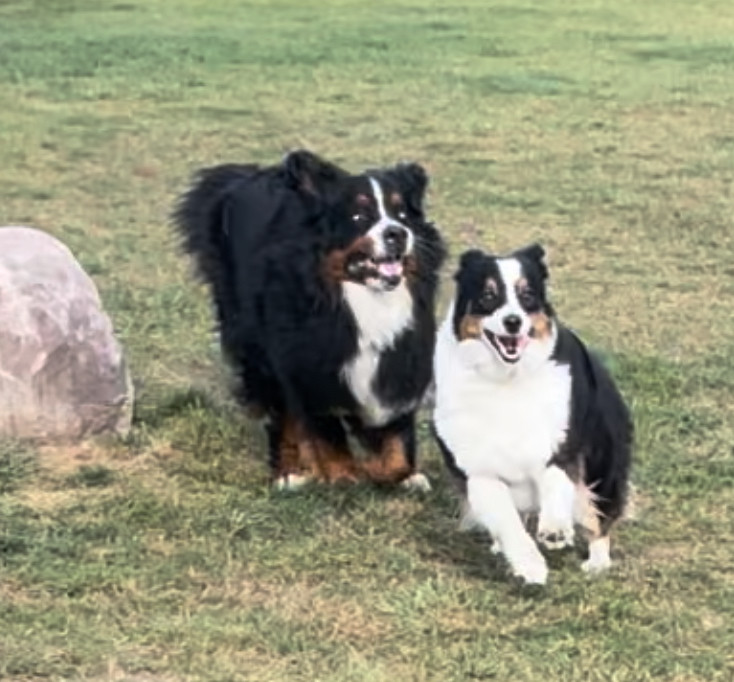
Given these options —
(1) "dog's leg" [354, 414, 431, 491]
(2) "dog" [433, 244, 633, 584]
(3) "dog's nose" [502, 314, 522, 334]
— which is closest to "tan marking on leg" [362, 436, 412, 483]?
(1) "dog's leg" [354, 414, 431, 491]

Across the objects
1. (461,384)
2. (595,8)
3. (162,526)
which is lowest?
(595,8)

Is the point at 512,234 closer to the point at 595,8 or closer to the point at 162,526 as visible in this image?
the point at 162,526

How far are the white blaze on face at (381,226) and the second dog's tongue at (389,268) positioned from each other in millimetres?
32

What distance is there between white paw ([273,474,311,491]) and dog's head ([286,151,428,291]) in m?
0.63

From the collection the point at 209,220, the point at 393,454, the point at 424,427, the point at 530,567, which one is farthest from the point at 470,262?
the point at 209,220

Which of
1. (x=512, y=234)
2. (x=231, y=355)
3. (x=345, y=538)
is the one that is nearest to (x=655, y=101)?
(x=512, y=234)

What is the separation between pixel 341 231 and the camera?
16.2ft

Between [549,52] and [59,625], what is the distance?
12.1 metres

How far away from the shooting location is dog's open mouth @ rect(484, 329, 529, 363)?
14.4 feet

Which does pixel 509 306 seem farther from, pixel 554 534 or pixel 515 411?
pixel 554 534

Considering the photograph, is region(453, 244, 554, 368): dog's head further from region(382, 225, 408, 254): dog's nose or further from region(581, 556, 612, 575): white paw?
region(581, 556, 612, 575): white paw

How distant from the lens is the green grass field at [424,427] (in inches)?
163

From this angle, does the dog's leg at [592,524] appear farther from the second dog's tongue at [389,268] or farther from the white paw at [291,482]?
the white paw at [291,482]

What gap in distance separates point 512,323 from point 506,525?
0.51 m
